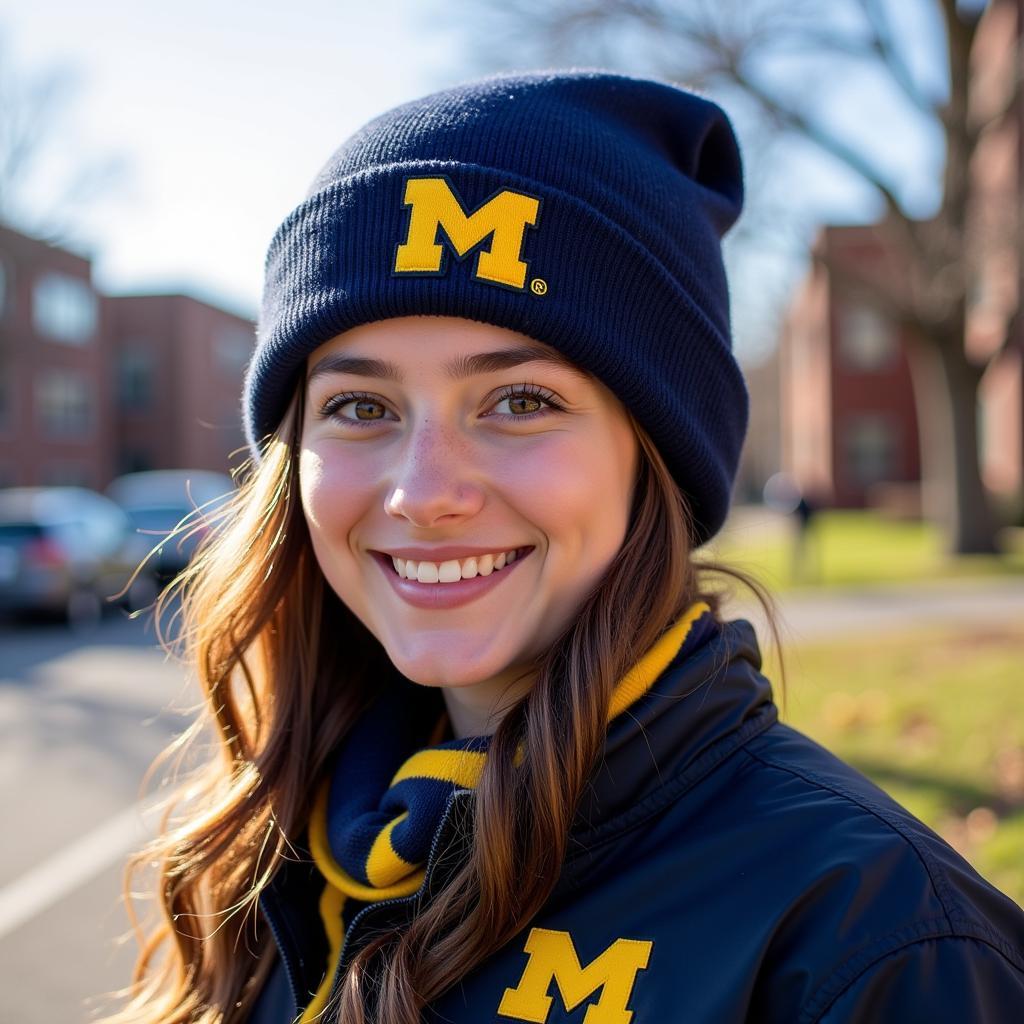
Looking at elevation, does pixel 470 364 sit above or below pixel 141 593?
above

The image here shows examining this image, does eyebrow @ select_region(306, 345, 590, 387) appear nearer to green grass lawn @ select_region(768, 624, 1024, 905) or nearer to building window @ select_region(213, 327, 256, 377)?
green grass lawn @ select_region(768, 624, 1024, 905)

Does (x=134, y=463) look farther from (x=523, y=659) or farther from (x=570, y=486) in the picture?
(x=570, y=486)

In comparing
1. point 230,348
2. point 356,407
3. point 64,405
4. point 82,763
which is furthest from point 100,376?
point 356,407

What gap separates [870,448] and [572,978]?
121 feet

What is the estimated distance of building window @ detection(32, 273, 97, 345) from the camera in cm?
3778

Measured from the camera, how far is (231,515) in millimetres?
2244

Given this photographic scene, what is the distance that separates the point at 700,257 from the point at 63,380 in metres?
42.2

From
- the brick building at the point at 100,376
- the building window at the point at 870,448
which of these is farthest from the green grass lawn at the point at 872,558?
the brick building at the point at 100,376

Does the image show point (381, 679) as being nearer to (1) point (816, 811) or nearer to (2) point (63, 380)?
(1) point (816, 811)

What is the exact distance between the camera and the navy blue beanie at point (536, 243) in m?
1.68

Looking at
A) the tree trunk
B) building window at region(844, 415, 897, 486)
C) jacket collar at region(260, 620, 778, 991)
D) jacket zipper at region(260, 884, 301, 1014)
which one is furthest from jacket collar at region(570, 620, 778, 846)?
building window at region(844, 415, 897, 486)

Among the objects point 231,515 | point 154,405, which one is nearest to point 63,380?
point 154,405

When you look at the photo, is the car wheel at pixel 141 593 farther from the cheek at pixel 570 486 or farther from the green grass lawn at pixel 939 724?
the cheek at pixel 570 486

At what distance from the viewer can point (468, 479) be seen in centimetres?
167
